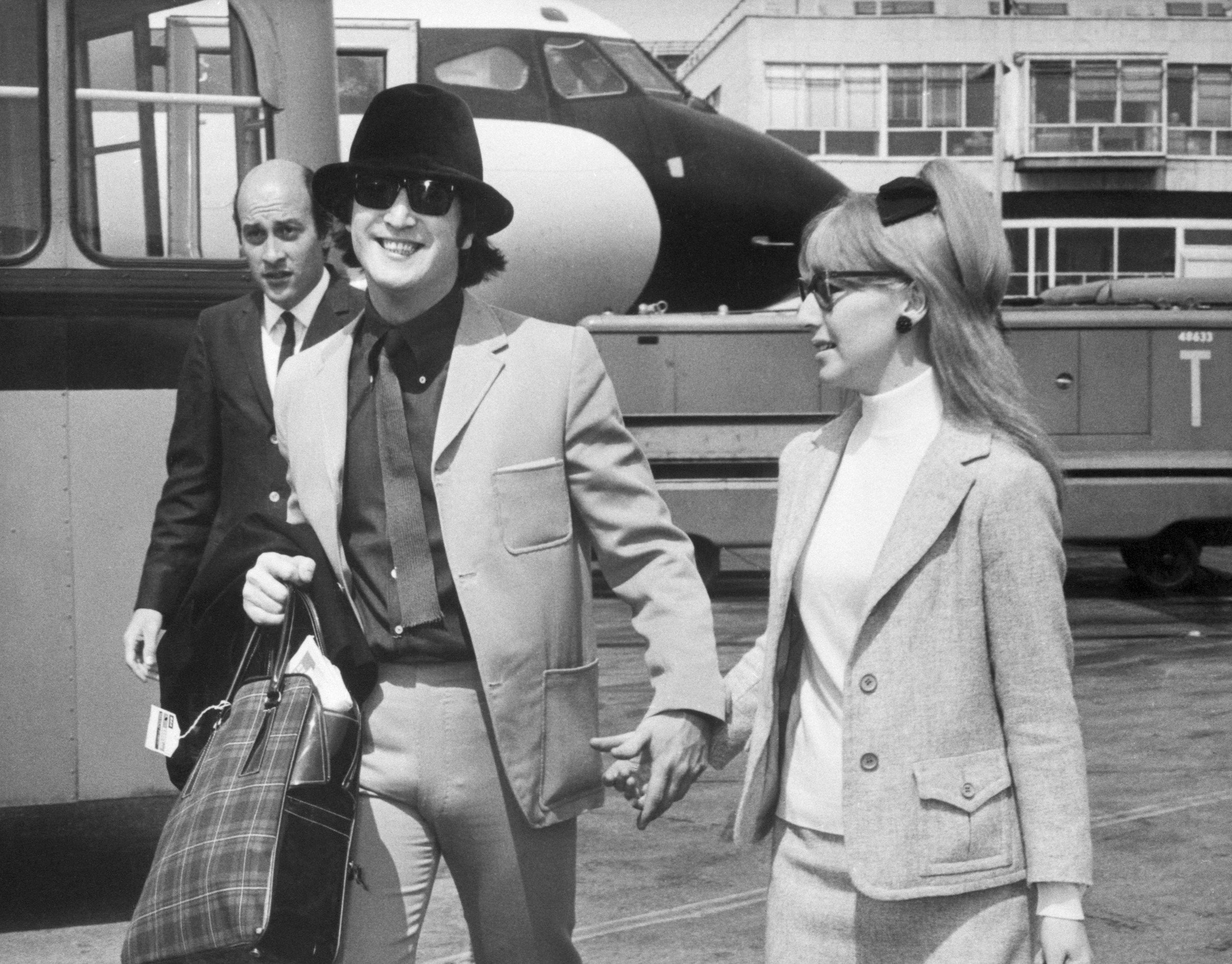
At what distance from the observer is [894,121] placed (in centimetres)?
4681

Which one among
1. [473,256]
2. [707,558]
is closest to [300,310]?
[473,256]

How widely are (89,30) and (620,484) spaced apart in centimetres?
287

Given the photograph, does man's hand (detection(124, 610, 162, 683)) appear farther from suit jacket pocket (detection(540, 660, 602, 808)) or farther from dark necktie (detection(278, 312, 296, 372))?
suit jacket pocket (detection(540, 660, 602, 808))

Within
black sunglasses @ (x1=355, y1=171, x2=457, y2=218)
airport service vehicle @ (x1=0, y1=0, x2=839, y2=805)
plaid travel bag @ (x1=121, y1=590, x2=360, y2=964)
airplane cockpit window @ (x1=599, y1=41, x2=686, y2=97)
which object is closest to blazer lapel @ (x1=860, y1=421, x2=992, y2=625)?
plaid travel bag @ (x1=121, y1=590, x2=360, y2=964)

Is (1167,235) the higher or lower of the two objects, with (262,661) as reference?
higher

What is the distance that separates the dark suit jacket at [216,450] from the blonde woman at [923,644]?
74.3 inches

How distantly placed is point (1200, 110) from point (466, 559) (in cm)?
4760

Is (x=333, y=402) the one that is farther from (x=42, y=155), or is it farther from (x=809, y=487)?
(x=42, y=155)

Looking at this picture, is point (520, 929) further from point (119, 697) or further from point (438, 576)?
point (119, 697)

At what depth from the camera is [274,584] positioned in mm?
2668

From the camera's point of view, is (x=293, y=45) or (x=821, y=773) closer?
(x=821, y=773)

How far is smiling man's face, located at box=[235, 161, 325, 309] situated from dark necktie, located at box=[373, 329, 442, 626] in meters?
1.67

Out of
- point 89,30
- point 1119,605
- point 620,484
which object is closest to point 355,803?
point 620,484

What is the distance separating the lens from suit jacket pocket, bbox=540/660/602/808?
8.84 feet
